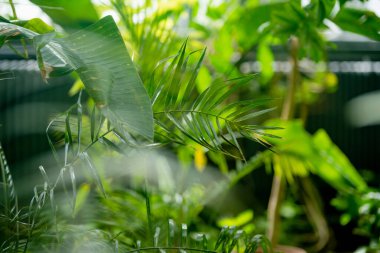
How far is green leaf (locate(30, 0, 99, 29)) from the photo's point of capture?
126 centimetres

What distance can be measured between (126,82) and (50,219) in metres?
0.63

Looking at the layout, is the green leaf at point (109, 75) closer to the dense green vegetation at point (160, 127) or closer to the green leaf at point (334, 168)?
the dense green vegetation at point (160, 127)

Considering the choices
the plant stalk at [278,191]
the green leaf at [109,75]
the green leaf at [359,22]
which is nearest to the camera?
the green leaf at [109,75]

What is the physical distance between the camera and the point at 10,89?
3715mm

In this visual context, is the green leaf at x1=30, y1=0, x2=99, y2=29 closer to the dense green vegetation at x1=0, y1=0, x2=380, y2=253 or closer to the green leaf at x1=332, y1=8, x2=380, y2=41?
the dense green vegetation at x1=0, y1=0, x2=380, y2=253

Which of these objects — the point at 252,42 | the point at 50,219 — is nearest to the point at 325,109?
the point at 252,42

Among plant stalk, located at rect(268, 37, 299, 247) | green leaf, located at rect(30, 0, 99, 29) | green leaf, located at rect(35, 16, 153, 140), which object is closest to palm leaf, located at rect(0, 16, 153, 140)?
green leaf, located at rect(35, 16, 153, 140)

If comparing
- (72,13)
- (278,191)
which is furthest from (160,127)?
(278,191)

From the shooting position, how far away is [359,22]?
5.79 ft

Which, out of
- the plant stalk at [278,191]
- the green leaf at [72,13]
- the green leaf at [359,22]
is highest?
the green leaf at [72,13]

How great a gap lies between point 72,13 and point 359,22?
94 cm

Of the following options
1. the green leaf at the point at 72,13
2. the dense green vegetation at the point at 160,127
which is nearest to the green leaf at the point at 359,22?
the dense green vegetation at the point at 160,127

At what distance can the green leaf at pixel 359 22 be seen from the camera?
5.61 feet

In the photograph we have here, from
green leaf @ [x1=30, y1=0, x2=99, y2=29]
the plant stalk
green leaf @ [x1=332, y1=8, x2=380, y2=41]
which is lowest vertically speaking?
the plant stalk
